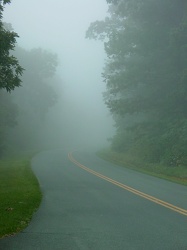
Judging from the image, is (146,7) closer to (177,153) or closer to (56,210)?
(177,153)

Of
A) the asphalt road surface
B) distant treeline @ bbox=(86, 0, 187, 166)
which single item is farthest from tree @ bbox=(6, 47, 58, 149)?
the asphalt road surface

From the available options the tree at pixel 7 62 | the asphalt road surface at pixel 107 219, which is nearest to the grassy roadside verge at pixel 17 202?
the asphalt road surface at pixel 107 219

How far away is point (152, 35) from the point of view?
2698 cm

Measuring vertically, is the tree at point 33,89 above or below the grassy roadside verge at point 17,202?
above

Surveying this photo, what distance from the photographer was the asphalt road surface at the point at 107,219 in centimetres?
713

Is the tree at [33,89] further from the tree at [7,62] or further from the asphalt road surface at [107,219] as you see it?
the asphalt road surface at [107,219]

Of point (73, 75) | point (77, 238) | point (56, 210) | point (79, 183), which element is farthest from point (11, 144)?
point (73, 75)

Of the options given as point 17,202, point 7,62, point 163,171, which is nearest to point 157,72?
point 163,171

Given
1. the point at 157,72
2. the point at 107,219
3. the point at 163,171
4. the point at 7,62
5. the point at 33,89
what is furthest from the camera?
the point at 33,89

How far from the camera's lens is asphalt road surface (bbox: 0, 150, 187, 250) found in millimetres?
7133

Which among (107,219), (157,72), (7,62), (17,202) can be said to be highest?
(157,72)

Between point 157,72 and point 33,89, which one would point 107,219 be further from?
point 33,89

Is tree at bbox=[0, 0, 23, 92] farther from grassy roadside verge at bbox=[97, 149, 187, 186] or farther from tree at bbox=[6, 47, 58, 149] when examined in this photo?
tree at bbox=[6, 47, 58, 149]

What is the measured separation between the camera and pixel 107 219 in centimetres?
928
